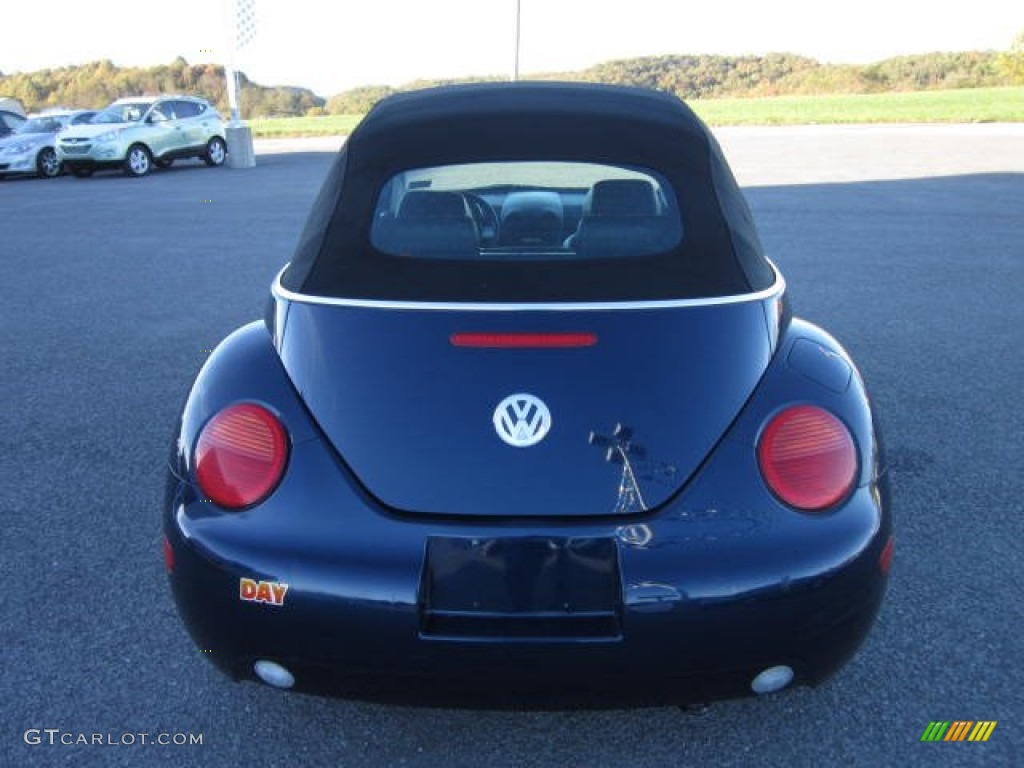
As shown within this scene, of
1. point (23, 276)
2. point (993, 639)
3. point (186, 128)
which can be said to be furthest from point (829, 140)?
point (993, 639)

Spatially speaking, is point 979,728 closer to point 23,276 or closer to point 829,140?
point 23,276

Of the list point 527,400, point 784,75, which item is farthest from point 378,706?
point 784,75

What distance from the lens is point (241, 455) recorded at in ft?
6.83

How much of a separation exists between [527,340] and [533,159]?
34.1 inches

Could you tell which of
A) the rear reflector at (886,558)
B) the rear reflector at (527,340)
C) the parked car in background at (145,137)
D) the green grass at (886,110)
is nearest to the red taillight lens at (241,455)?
the rear reflector at (527,340)

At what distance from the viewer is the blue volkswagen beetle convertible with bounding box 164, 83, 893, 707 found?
1.88 m

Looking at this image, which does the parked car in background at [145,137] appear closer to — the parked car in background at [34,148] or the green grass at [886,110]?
the parked car in background at [34,148]

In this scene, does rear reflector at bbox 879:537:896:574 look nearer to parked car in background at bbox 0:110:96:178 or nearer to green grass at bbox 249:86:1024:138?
parked car in background at bbox 0:110:96:178

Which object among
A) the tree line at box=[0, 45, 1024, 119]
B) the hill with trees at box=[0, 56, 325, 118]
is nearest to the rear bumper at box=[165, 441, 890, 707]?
the tree line at box=[0, 45, 1024, 119]

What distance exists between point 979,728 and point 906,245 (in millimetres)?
8161

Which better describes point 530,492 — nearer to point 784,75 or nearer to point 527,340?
point 527,340

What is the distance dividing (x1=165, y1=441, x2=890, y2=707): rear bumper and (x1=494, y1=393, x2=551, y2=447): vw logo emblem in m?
0.19

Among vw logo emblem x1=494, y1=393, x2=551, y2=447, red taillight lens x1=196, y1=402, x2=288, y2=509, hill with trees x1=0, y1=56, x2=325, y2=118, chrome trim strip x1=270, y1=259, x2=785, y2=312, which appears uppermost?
chrome trim strip x1=270, y1=259, x2=785, y2=312

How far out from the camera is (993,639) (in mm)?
2742
